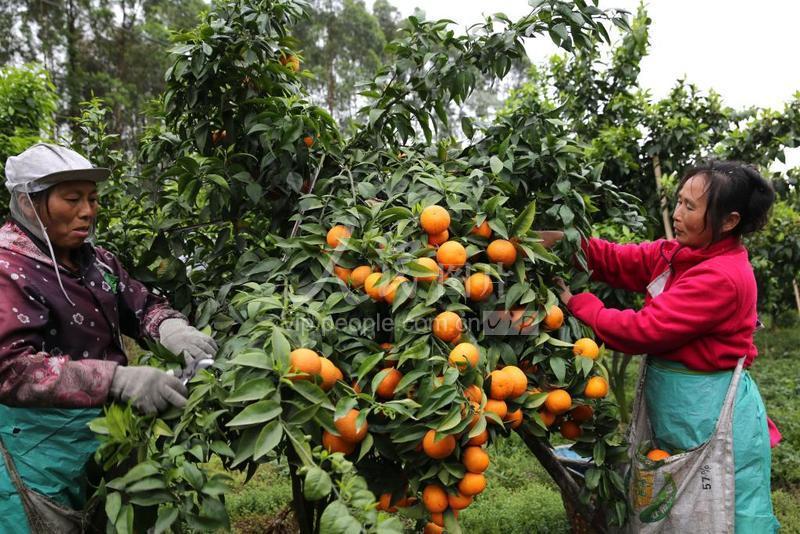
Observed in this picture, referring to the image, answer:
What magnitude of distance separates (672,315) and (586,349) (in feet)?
0.89

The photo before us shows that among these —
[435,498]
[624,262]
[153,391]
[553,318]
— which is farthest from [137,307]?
[624,262]

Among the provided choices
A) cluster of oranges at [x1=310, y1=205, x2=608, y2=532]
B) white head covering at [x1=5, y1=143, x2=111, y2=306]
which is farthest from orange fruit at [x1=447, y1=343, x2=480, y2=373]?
white head covering at [x1=5, y1=143, x2=111, y2=306]

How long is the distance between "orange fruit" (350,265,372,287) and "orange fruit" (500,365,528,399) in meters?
0.39

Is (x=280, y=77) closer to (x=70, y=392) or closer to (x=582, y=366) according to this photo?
(x=70, y=392)

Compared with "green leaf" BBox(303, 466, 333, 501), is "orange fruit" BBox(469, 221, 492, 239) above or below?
above

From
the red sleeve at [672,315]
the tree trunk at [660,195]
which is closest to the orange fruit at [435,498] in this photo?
the red sleeve at [672,315]

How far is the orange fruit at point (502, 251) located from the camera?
4.85ft

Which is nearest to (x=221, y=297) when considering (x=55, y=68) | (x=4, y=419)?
(x=4, y=419)

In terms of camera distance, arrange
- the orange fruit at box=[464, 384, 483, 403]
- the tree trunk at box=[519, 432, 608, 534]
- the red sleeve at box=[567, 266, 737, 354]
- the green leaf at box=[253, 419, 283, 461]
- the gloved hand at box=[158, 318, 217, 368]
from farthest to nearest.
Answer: the tree trunk at box=[519, 432, 608, 534] < the red sleeve at box=[567, 266, 737, 354] < the gloved hand at box=[158, 318, 217, 368] < the orange fruit at box=[464, 384, 483, 403] < the green leaf at box=[253, 419, 283, 461]

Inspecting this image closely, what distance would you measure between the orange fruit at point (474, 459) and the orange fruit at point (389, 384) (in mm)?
209

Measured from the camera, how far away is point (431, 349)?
4.34 feet

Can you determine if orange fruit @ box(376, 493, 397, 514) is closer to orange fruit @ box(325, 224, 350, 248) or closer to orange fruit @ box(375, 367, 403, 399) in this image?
orange fruit @ box(375, 367, 403, 399)

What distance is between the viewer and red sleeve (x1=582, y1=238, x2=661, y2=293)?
2021mm

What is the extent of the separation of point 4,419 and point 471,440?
3.72 feet
